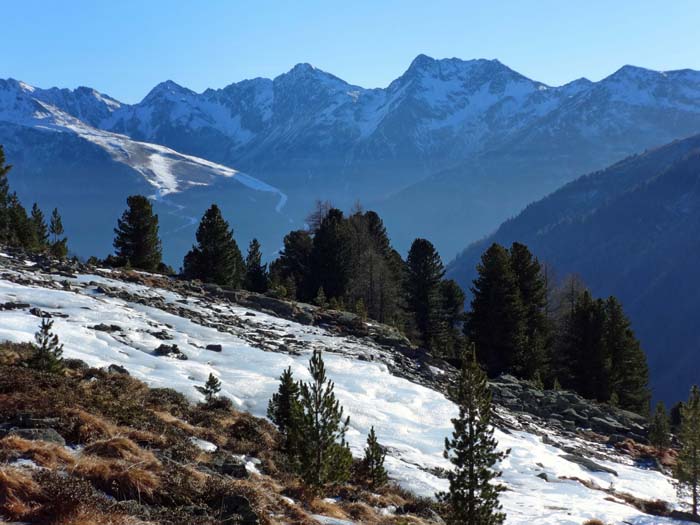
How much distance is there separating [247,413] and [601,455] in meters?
16.6

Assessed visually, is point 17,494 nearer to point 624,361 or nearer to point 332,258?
point 332,258

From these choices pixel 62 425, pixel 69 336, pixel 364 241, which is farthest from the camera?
pixel 364 241

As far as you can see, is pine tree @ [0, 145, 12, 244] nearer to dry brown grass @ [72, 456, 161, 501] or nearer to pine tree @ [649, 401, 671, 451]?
dry brown grass @ [72, 456, 161, 501]

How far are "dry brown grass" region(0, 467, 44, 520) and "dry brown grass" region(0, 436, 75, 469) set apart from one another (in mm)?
826

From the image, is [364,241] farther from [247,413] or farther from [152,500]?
[152,500]

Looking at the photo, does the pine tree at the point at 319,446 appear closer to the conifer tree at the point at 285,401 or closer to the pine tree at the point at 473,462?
the pine tree at the point at 473,462

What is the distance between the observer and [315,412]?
12.0 m

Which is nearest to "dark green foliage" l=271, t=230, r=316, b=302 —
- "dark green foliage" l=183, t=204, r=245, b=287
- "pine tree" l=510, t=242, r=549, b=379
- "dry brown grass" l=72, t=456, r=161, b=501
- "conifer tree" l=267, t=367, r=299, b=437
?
"dark green foliage" l=183, t=204, r=245, b=287

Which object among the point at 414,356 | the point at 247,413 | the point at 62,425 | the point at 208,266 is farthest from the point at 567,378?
the point at 62,425

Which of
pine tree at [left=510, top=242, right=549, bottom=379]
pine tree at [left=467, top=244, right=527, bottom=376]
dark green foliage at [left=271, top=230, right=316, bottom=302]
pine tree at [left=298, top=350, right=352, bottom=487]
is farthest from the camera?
dark green foliage at [left=271, top=230, right=316, bottom=302]

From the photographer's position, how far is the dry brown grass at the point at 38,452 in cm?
876

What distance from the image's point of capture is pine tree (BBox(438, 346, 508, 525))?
10281mm

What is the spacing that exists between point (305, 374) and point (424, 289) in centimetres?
3075

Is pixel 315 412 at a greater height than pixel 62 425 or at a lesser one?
greater
